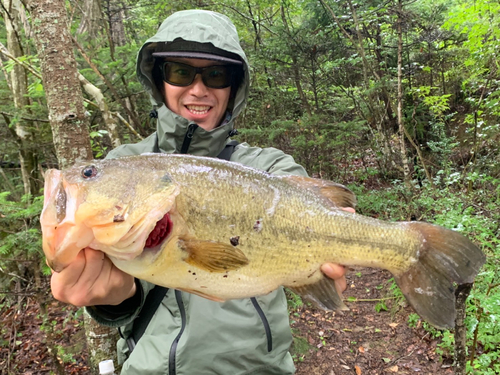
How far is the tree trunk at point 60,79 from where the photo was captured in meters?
2.93

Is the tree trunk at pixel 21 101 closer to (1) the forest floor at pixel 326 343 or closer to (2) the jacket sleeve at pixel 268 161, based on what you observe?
(1) the forest floor at pixel 326 343

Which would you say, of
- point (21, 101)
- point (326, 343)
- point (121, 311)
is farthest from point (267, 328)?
point (21, 101)

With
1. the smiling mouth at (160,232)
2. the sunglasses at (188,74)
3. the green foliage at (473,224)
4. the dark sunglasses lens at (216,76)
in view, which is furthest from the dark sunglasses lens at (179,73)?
the green foliage at (473,224)

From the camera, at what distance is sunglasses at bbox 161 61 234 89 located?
267 cm

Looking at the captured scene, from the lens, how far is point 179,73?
268 cm

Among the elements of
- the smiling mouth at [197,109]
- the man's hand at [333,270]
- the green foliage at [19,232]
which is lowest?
the green foliage at [19,232]

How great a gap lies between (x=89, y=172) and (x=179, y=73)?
145 cm

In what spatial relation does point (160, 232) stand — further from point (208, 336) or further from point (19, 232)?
point (19, 232)

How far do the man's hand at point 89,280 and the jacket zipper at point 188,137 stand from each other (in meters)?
1.20

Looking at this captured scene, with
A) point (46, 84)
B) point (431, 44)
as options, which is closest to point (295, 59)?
point (431, 44)

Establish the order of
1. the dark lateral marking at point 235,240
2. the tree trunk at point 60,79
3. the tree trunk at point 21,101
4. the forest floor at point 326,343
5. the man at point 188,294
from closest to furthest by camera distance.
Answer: the dark lateral marking at point 235,240 → the man at point 188,294 → the tree trunk at point 60,79 → the forest floor at point 326,343 → the tree trunk at point 21,101

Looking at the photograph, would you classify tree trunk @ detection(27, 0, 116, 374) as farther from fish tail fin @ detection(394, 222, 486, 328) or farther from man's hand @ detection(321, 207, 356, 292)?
fish tail fin @ detection(394, 222, 486, 328)

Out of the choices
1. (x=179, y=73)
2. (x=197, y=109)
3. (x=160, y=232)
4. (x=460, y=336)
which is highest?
(x=179, y=73)

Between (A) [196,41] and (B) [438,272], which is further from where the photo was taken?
(A) [196,41]
